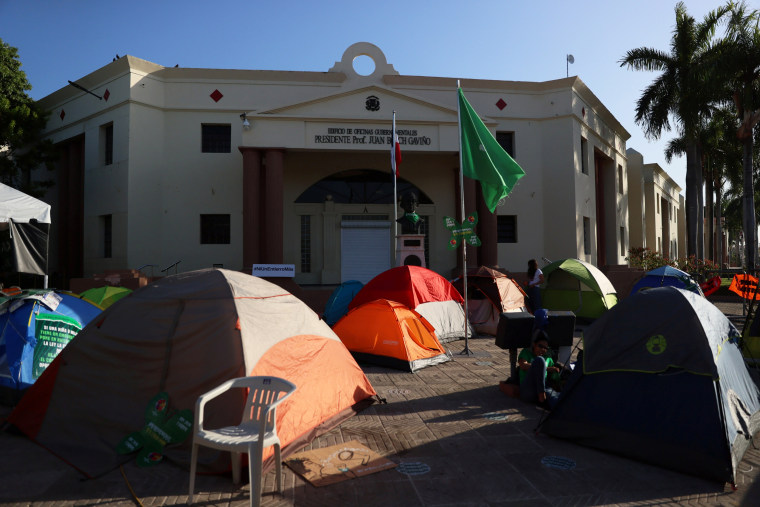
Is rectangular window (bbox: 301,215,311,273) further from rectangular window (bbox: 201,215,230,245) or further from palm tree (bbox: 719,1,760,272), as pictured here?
palm tree (bbox: 719,1,760,272)

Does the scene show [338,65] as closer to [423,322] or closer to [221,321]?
[423,322]

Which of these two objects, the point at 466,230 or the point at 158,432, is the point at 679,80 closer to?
the point at 466,230

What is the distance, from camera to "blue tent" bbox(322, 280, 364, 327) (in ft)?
42.9

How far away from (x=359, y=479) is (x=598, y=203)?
23292 mm

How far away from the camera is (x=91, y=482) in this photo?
4344mm

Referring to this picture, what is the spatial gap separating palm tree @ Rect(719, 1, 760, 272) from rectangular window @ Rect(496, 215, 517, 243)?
27.9 ft

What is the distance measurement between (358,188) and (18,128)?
1213cm

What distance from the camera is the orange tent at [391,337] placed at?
880 centimetres

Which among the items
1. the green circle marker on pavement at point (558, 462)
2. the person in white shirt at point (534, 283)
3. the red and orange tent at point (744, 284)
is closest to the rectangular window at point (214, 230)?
the person in white shirt at point (534, 283)

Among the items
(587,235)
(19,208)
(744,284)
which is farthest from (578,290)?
(19,208)

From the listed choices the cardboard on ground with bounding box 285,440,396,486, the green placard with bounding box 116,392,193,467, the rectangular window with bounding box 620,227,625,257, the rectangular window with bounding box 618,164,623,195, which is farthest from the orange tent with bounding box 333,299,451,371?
the rectangular window with bounding box 618,164,623,195

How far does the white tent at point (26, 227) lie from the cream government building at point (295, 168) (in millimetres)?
6558

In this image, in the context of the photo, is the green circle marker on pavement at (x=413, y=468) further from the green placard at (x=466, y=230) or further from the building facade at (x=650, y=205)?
the building facade at (x=650, y=205)

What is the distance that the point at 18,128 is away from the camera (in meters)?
17.9
